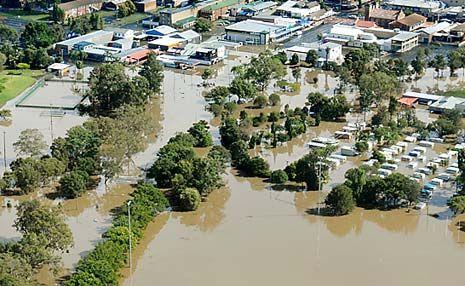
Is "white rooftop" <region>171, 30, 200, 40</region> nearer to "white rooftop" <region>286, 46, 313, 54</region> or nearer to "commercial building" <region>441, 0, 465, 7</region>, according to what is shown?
"white rooftop" <region>286, 46, 313, 54</region>

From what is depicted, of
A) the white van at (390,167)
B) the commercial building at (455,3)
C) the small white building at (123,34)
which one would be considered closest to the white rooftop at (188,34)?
the small white building at (123,34)

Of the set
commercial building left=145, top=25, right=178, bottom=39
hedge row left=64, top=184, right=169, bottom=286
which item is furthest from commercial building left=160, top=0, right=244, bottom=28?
hedge row left=64, top=184, right=169, bottom=286

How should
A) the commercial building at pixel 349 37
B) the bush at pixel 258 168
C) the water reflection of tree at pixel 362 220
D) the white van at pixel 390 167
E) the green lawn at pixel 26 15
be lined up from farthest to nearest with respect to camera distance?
the green lawn at pixel 26 15 < the commercial building at pixel 349 37 < the white van at pixel 390 167 < the bush at pixel 258 168 < the water reflection of tree at pixel 362 220

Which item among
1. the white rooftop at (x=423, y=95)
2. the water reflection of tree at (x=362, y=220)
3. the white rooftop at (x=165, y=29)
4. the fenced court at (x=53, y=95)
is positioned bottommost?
the water reflection of tree at (x=362, y=220)

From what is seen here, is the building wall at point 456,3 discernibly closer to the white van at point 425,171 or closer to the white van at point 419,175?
the white van at point 425,171

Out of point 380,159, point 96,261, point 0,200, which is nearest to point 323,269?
point 96,261

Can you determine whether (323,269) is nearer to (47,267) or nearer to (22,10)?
(47,267)
